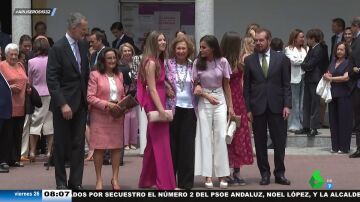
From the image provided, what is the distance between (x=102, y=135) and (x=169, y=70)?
1.15 m

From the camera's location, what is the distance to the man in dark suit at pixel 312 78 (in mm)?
14648

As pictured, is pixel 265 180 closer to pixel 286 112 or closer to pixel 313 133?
pixel 286 112

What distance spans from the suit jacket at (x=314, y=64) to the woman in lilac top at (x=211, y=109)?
478 centimetres

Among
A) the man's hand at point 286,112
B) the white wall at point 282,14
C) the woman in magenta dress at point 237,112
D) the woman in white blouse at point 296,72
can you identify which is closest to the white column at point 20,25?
the white wall at point 282,14

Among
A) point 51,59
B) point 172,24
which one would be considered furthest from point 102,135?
point 172,24

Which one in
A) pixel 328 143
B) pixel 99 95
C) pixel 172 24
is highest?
pixel 172 24

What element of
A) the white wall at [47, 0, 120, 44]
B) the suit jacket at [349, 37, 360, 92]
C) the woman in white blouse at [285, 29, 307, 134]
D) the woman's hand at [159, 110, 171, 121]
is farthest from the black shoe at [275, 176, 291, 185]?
the white wall at [47, 0, 120, 44]

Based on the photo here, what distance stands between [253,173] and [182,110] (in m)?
2.25

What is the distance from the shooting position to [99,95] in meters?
9.79

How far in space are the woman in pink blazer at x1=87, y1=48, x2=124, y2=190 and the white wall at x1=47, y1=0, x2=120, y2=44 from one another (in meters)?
7.83

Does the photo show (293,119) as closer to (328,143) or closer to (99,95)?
(328,143)

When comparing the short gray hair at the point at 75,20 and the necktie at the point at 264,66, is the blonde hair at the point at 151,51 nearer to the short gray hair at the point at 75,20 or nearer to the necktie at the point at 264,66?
the short gray hair at the point at 75,20

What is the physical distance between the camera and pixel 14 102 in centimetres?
1227

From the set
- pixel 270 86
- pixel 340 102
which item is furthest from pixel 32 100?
pixel 340 102
